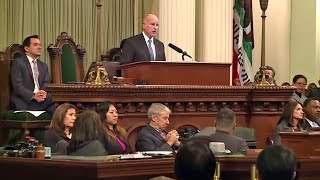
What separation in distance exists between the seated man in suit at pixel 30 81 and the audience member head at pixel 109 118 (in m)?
1.63

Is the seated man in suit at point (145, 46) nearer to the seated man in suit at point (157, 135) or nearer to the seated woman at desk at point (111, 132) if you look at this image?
the seated man in suit at point (157, 135)

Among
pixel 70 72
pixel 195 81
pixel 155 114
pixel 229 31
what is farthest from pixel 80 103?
pixel 229 31

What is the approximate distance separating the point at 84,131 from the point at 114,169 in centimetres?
72

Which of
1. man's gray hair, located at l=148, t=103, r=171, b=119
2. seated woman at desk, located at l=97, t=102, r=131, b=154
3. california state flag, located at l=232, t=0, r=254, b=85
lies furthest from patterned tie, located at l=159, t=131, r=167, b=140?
california state flag, located at l=232, t=0, r=254, b=85

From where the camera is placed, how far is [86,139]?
6797 mm

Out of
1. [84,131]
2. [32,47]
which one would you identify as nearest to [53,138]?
[84,131]

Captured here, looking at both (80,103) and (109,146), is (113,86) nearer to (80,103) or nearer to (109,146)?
(80,103)

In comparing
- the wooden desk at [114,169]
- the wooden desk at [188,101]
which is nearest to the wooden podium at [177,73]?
the wooden desk at [188,101]

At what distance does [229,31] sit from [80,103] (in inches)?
190

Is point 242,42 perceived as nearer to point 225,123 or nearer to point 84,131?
point 225,123

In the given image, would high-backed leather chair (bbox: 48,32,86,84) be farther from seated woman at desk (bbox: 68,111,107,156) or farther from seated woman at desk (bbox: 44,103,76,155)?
seated woman at desk (bbox: 68,111,107,156)

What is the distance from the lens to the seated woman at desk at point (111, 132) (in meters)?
7.98

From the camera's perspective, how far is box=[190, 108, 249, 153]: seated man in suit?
764 cm

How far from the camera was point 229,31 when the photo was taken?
1312 cm
